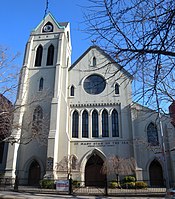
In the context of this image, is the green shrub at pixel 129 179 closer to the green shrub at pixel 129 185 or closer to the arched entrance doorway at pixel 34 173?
the green shrub at pixel 129 185

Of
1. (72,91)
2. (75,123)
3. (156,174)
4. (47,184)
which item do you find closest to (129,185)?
(156,174)

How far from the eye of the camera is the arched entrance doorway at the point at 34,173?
2275cm

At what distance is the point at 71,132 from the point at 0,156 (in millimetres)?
→ 8885

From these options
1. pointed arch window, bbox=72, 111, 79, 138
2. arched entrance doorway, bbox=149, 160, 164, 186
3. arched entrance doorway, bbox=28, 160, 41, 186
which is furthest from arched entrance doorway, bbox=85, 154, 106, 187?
arched entrance doorway, bbox=28, 160, 41, 186

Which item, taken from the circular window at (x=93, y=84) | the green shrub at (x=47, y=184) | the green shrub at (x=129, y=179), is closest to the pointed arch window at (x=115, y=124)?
the circular window at (x=93, y=84)

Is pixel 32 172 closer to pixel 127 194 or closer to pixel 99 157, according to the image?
pixel 99 157

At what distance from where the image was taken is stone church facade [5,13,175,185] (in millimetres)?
21828

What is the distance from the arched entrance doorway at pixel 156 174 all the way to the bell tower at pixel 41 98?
32.0 ft

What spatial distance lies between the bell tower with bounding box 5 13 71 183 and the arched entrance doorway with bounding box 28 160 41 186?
7.6 inches

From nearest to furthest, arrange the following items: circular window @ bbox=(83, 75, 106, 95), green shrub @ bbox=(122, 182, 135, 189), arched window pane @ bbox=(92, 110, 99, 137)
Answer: green shrub @ bbox=(122, 182, 135, 189), arched window pane @ bbox=(92, 110, 99, 137), circular window @ bbox=(83, 75, 106, 95)

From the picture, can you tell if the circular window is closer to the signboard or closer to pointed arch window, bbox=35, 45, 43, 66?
pointed arch window, bbox=35, 45, 43, 66

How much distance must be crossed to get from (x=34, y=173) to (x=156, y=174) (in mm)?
13649

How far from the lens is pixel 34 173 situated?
2320cm

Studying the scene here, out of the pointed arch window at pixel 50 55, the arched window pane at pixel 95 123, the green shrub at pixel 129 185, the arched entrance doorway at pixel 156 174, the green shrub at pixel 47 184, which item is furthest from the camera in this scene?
the pointed arch window at pixel 50 55
